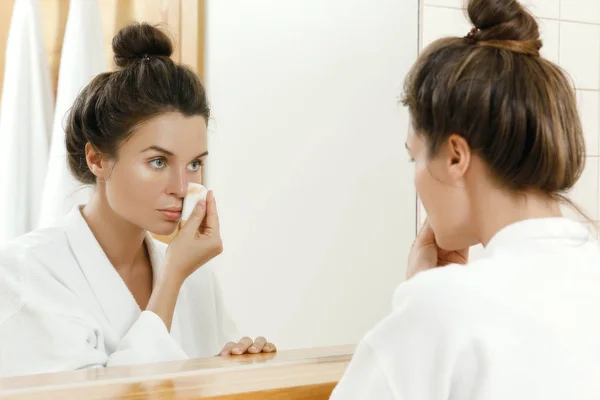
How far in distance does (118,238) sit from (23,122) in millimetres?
218

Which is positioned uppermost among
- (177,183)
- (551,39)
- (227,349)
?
(551,39)

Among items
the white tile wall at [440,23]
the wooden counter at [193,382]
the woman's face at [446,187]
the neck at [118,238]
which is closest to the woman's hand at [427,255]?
the wooden counter at [193,382]

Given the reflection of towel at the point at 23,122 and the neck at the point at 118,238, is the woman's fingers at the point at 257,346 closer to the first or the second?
the neck at the point at 118,238

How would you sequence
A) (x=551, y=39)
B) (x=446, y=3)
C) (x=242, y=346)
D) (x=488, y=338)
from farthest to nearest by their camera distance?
(x=551, y=39) → (x=446, y=3) → (x=242, y=346) → (x=488, y=338)

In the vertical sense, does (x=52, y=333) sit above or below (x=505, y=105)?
below

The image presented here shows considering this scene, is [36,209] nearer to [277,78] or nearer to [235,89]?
[235,89]

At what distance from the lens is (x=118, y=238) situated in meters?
1.10

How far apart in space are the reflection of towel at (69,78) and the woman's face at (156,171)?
0.25 feet

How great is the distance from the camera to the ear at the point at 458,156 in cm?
63

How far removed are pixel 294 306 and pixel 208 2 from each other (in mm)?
497

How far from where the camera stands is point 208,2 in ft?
3.73

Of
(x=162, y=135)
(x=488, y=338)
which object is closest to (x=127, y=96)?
(x=162, y=135)

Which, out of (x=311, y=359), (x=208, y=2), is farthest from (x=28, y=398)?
(x=208, y=2)

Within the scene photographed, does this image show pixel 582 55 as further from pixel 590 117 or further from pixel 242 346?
pixel 242 346
